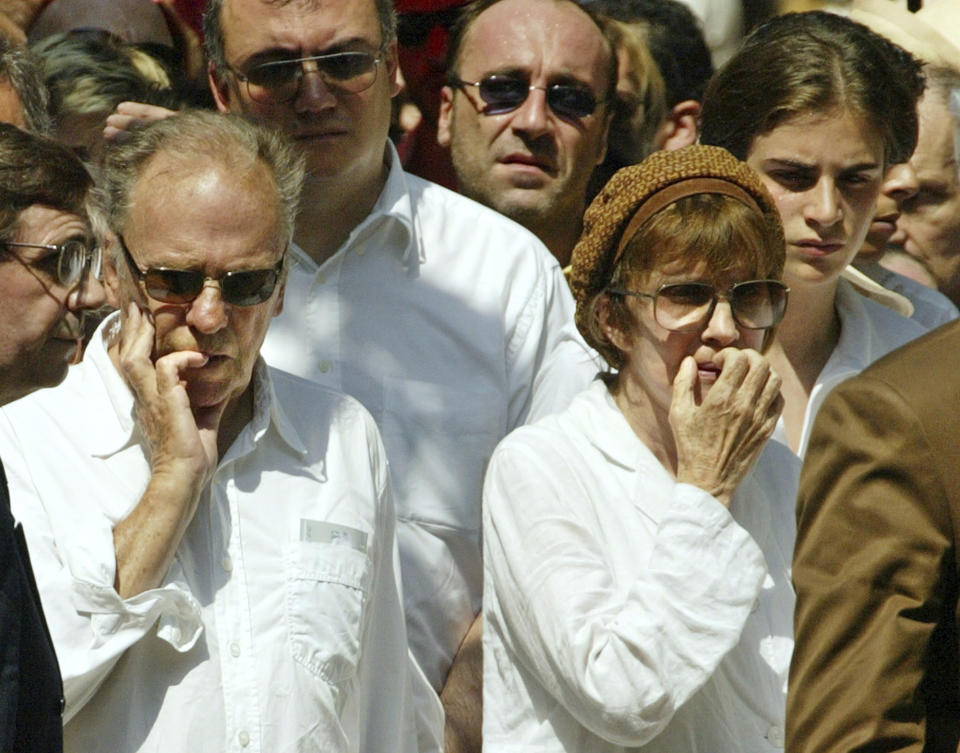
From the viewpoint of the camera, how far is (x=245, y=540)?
10.8ft

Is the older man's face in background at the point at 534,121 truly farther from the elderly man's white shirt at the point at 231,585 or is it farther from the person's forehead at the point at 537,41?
the elderly man's white shirt at the point at 231,585

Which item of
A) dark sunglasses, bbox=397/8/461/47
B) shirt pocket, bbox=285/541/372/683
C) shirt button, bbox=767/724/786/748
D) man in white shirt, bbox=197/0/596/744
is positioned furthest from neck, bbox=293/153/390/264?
shirt button, bbox=767/724/786/748

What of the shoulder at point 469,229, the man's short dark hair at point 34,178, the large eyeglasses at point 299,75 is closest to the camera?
the man's short dark hair at point 34,178

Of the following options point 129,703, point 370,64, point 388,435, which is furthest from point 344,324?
point 129,703

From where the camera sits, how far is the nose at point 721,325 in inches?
136

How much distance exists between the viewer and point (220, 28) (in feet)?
14.4

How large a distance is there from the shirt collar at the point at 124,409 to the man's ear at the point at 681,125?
2231 millimetres

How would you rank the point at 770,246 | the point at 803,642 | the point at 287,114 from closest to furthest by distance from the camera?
1. the point at 803,642
2. the point at 770,246
3. the point at 287,114

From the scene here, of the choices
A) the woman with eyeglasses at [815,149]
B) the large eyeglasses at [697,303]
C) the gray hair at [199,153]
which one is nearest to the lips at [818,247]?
the woman with eyeglasses at [815,149]

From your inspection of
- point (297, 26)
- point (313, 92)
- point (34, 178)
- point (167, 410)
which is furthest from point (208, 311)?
point (297, 26)

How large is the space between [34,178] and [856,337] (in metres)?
1.98

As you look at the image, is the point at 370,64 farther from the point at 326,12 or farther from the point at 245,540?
the point at 245,540

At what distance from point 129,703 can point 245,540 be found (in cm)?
37

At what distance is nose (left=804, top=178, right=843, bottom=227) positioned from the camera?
4.11 meters
